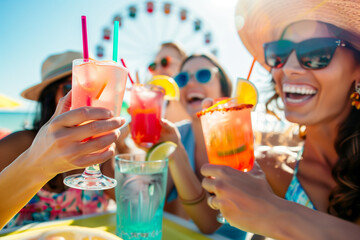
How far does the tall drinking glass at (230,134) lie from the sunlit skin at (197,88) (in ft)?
5.61

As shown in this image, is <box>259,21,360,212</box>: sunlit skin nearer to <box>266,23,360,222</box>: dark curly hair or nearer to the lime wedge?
<box>266,23,360,222</box>: dark curly hair

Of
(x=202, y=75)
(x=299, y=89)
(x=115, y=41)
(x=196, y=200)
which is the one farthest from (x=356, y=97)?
(x=202, y=75)

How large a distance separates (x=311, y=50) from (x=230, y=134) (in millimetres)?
822

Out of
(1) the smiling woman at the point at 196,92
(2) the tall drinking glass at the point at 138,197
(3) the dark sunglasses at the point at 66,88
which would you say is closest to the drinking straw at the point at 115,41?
(2) the tall drinking glass at the point at 138,197

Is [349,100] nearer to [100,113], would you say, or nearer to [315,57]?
[315,57]

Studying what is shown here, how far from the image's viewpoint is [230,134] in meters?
1.35

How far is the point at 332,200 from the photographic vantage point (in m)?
1.70

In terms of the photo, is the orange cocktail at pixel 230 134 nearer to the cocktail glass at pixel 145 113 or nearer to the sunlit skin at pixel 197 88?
the cocktail glass at pixel 145 113

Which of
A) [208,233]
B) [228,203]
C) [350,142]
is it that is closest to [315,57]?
[350,142]

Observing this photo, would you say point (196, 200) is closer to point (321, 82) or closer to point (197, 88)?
point (321, 82)

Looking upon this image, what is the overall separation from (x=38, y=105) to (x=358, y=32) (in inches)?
99.3

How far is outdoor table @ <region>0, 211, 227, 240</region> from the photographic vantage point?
52.7 inches

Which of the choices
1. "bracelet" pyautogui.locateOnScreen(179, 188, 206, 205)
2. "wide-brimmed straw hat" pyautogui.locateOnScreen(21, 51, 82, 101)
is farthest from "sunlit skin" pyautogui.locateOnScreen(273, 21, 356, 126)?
"wide-brimmed straw hat" pyautogui.locateOnScreen(21, 51, 82, 101)

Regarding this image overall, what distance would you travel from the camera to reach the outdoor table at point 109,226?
1.34 m
